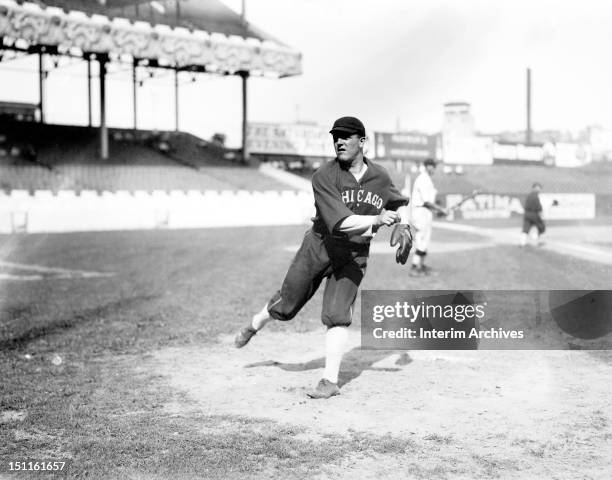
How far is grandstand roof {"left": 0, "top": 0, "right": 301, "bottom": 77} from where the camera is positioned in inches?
1146

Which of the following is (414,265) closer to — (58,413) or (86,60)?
(58,413)

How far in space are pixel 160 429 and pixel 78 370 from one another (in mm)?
1996

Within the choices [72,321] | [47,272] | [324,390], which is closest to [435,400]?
[324,390]

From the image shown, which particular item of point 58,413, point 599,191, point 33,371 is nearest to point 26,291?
point 33,371

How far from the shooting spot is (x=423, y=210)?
1302cm

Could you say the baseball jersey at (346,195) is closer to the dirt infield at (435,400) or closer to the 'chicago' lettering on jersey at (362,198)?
the 'chicago' lettering on jersey at (362,198)

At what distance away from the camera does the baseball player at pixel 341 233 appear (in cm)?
532

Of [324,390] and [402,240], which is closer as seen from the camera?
[402,240]

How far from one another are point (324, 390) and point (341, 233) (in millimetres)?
1148

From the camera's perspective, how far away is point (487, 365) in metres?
6.56

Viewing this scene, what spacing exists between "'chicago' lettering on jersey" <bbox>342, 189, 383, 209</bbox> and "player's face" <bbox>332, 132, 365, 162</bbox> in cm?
26

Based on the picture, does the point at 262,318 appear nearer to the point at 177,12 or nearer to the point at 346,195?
the point at 346,195

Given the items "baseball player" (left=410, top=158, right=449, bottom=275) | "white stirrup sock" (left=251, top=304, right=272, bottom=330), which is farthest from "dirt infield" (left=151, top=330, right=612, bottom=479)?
"baseball player" (left=410, top=158, right=449, bottom=275)

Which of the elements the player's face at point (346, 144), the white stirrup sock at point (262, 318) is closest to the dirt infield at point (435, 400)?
the white stirrup sock at point (262, 318)
